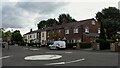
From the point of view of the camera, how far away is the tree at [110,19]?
77.6 m

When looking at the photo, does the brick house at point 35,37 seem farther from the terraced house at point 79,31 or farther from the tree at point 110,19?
the tree at point 110,19

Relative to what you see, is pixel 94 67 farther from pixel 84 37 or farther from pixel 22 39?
pixel 22 39

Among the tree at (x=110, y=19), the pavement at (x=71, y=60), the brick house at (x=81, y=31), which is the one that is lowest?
the pavement at (x=71, y=60)

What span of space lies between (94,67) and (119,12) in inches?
2934

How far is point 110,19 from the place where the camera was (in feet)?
270

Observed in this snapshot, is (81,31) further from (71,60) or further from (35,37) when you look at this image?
(71,60)

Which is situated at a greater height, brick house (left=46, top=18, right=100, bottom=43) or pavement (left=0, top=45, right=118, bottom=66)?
brick house (left=46, top=18, right=100, bottom=43)

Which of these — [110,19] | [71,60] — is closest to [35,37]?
[110,19]

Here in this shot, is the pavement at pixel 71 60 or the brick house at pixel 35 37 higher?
the brick house at pixel 35 37

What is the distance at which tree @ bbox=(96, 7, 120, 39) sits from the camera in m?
77.6

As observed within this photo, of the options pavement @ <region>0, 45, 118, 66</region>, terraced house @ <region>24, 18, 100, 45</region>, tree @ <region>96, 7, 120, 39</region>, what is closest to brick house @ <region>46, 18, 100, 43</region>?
terraced house @ <region>24, 18, 100, 45</region>

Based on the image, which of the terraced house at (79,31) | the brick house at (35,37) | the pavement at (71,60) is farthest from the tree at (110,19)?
the pavement at (71,60)

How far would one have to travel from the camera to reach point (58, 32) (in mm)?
78062

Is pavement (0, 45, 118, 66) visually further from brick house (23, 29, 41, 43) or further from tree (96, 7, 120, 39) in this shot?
brick house (23, 29, 41, 43)
